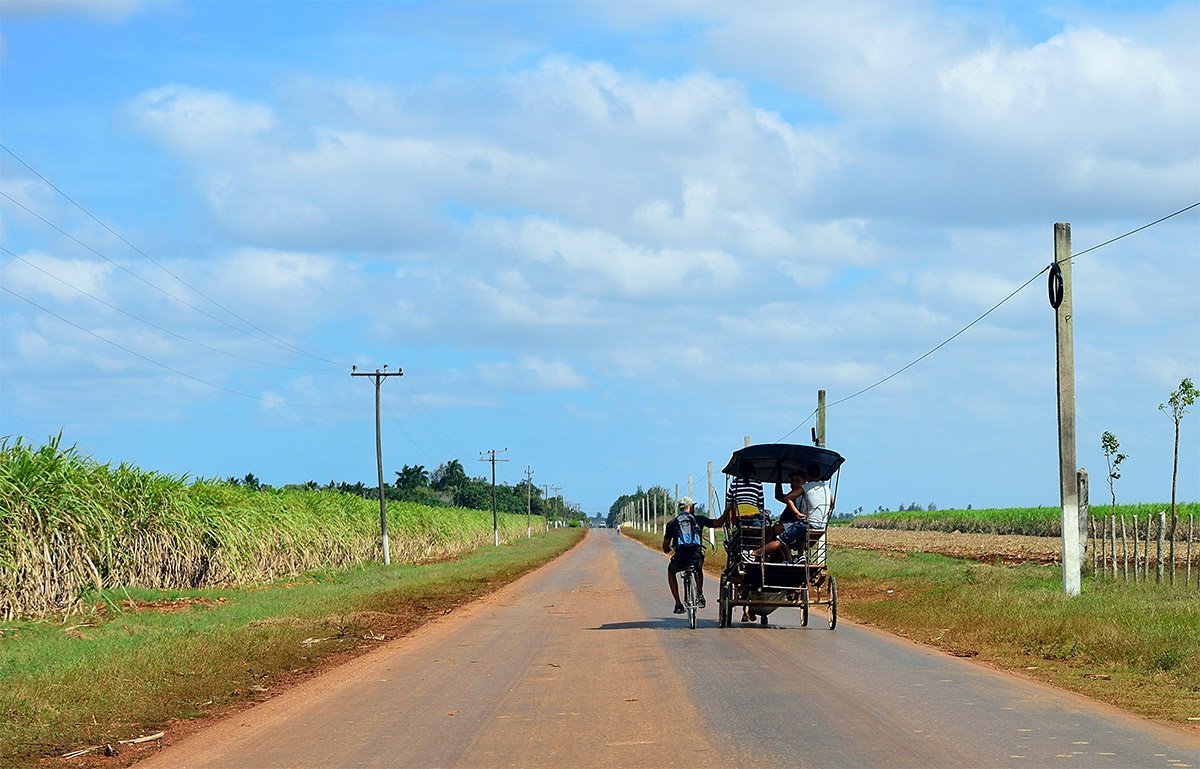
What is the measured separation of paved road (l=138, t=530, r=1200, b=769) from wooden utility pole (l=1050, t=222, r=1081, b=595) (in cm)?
623

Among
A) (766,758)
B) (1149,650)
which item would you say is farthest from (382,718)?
(1149,650)

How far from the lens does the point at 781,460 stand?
864 inches

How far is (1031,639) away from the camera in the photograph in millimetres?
17547

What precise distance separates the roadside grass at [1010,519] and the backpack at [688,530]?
146 ft

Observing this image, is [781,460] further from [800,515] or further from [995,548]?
[995,548]

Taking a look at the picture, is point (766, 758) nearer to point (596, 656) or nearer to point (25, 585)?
point (596, 656)

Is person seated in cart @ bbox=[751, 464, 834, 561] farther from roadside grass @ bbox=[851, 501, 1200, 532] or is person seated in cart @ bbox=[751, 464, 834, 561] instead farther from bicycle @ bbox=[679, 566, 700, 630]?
roadside grass @ bbox=[851, 501, 1200, 532]

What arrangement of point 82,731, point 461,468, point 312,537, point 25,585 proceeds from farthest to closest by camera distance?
point 461,468, point 312,537, point 25,585, point 82,731

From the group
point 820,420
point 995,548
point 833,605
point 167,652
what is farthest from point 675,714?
point 995,548

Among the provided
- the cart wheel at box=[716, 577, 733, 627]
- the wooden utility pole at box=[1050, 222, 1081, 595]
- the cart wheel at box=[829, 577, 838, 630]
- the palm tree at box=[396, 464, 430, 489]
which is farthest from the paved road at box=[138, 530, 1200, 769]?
the palm tree at box=[396, 464, 430, 489]

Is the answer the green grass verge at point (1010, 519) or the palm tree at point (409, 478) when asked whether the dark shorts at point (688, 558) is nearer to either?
the green grass verge at point (1010, 519)

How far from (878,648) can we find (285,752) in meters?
9.60

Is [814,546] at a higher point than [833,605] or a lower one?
higher

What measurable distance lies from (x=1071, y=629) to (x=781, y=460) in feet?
19.9
